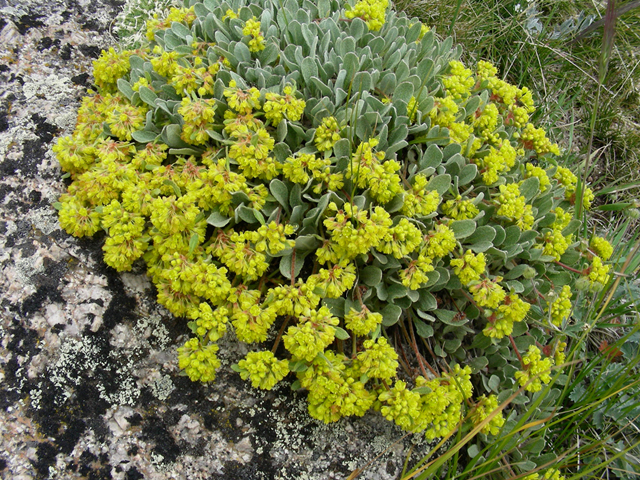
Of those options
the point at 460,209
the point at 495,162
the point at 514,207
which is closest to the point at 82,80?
the point at 460,209

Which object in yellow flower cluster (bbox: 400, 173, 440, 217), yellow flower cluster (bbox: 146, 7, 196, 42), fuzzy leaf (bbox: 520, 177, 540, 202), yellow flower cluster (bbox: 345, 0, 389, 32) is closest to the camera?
yellow flower cluster (bbox: 400, 173, 440, 217)

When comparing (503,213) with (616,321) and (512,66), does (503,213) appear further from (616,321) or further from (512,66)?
(512,66)

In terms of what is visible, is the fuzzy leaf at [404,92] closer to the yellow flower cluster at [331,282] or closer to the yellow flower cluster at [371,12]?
the yellow flower cluster at [371,12]

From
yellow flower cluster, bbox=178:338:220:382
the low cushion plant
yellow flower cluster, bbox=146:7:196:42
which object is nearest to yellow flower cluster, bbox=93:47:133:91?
the low cushion plant

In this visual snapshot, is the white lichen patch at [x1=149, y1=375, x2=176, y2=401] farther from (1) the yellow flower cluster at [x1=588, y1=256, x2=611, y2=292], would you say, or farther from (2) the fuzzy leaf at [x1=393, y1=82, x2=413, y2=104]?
(1) the yellow flower cluster at [x1=588, y1=256, x2=611, y2=292]

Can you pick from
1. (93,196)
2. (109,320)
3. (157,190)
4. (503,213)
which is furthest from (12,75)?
(503,213)

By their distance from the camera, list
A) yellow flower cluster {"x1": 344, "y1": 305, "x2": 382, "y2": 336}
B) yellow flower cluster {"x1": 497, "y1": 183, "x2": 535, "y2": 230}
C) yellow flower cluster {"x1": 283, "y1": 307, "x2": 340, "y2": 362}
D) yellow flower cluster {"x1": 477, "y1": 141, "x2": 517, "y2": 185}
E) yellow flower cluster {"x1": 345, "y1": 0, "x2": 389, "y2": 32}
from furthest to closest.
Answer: yellow flower cluster {"x1": 345, "y1": 0, "x2": 389, "y2": 32} → yellow flower cluster {"x1": 477, "y1": 141, "x2": 517, "y2": 185} → yellow flower cluster {"x1": 497, "y1": 183, "x2": 535, "y2": 230} → yellow flower cluster {"x1": 344, "y1": 305, "x2": 382, "y2": 336} → yellow flower cluster {"x1": 283, "y1": 307, "x2": 340, "y2": 362}

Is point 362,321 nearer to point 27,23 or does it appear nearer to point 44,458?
point 44,458

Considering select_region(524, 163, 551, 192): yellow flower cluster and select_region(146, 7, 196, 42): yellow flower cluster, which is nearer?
select_region(524, 163, 551, 192): yellow flower cluster
